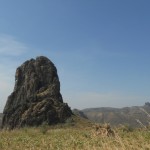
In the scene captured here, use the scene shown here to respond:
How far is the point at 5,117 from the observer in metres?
70.3

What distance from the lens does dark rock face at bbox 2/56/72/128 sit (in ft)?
→ 209

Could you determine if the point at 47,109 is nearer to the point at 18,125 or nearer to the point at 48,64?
the point at 18,125

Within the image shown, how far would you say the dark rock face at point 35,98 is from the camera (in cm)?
6384

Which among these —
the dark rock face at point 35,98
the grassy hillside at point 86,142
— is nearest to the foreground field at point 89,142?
the grassy hillside at point 86,142

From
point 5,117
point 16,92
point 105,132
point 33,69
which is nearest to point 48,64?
point 33,69

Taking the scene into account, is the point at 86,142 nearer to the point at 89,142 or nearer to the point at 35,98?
the point at 89,142

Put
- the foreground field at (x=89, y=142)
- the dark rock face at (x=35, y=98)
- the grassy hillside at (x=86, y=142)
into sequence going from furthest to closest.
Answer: the dark rock face at (x=35, y=98) < the grassy hillside at (x=86, y=142) < the foreground field at (x=89, y=142)

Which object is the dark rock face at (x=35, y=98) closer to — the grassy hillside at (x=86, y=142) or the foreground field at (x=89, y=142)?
the grassy hillside at (x=86, y=142)

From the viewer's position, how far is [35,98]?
67188mm

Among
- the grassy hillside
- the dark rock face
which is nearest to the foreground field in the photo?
the grassy hillside

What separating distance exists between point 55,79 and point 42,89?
3.32 metres

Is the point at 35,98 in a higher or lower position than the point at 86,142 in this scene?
higher

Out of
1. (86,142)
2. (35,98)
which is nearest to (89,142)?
(86,142)

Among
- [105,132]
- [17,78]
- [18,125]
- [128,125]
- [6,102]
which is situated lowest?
[105,132]
